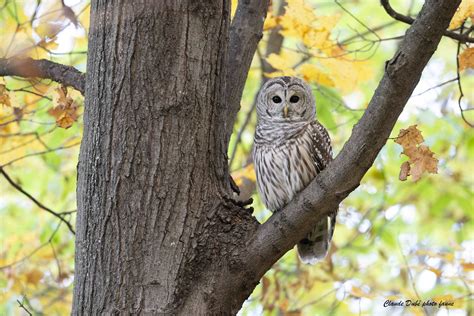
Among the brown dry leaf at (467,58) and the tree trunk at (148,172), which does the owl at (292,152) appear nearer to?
the brown dry leaf at (467,58)

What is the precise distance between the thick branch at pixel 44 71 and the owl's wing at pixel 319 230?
163 cm

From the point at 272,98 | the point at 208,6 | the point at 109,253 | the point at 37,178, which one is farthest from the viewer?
the point at 37,178

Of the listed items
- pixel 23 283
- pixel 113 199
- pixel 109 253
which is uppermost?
pixel 23 283

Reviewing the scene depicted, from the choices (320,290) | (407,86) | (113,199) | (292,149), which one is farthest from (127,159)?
(320,290)

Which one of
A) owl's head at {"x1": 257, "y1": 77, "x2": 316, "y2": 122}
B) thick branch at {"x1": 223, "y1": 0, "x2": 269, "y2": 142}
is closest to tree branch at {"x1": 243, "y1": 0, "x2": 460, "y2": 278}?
thick branch at {"x1": 223, "y1": 0, "x2": 269, "y2": 142}

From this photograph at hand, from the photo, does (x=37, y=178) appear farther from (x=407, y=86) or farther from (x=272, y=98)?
(x=407, y=86)

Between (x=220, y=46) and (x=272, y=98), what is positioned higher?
(x=272, y=98)

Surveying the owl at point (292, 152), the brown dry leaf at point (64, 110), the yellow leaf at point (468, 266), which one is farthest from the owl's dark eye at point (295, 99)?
the brown dry leaf at point (64, 110)

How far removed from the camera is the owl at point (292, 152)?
427 cm

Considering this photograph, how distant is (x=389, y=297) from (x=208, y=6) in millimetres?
2492

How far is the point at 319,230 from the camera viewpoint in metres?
4.41

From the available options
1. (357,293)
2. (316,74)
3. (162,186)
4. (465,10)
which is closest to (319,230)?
(357,293)

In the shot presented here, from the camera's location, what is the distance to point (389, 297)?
4.58 metres

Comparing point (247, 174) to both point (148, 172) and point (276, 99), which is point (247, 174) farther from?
point (148, 172)
